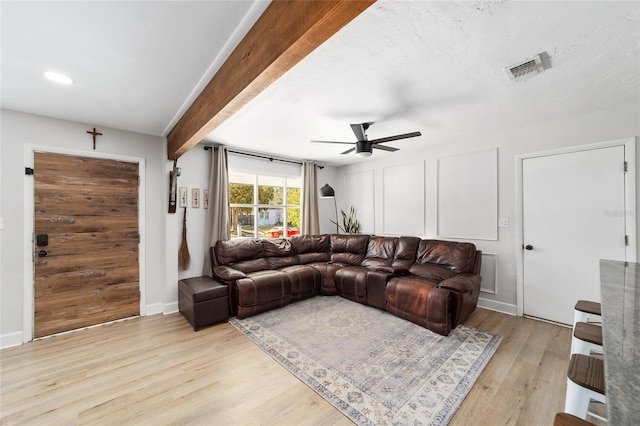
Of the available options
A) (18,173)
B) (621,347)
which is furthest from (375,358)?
(18,173)

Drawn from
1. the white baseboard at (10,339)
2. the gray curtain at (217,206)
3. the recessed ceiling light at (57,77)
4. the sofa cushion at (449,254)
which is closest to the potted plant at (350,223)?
the sofa cushion at (449,254)

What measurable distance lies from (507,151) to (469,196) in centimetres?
78

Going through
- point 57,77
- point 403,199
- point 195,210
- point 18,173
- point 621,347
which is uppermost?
point 57,77

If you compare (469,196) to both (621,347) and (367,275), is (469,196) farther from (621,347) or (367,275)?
(621,347)

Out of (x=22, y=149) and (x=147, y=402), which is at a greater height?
(x=22, y=149)

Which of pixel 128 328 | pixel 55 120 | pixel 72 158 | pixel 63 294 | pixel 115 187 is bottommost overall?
pixel 128 328

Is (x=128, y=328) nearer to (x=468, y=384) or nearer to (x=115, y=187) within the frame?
(x=115, y=187)

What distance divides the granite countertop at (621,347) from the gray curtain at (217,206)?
4.09 meters

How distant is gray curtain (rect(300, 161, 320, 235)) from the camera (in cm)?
524

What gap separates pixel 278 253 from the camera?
441 centimetres

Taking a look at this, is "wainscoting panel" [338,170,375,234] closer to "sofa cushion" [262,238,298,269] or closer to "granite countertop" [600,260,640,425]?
"sofa cushion" [262,238,298,269]

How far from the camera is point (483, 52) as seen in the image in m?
1.80

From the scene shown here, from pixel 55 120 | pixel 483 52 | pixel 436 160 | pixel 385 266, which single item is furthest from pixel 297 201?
pixel 483 52

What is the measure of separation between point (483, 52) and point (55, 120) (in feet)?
14.7
